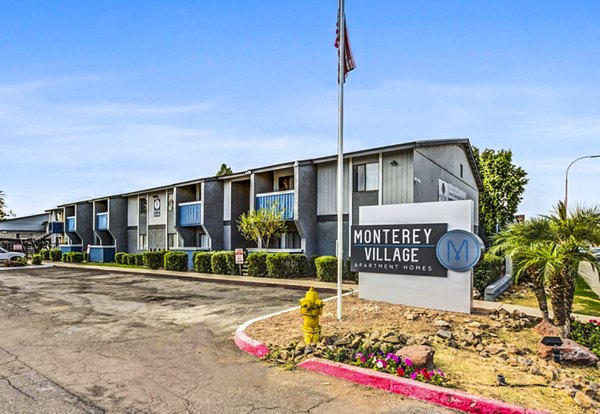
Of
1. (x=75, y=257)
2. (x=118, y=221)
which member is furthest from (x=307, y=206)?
(x=75, y=257)

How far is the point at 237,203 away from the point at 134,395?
21914mm

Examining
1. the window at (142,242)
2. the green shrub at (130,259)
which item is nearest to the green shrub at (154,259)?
the green shrub at (130,259)

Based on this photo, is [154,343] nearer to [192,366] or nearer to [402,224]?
[192,366]

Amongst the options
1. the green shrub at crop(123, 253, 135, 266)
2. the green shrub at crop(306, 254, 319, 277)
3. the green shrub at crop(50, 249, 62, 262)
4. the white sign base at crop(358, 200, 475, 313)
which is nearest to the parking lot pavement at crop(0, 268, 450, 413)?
the white sign base at crop(358, 200, 475, 313)

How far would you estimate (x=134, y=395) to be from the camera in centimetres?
515

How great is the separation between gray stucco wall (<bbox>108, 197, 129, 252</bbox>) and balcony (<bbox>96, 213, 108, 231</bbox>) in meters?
1.16

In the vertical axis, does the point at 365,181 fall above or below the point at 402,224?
above

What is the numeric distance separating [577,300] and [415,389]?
10.7 metres

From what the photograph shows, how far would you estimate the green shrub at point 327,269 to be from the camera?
17731 mm

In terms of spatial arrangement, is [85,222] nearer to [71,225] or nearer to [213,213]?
[71,225]

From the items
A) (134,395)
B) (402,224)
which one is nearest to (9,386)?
(134,395)

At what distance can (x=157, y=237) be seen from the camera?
109ft

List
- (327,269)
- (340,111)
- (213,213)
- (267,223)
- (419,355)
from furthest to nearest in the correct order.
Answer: (213,213) < (267,223) < (327,269) < (340,111) < (419,355)

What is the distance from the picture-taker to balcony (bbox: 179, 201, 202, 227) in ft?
89.8
